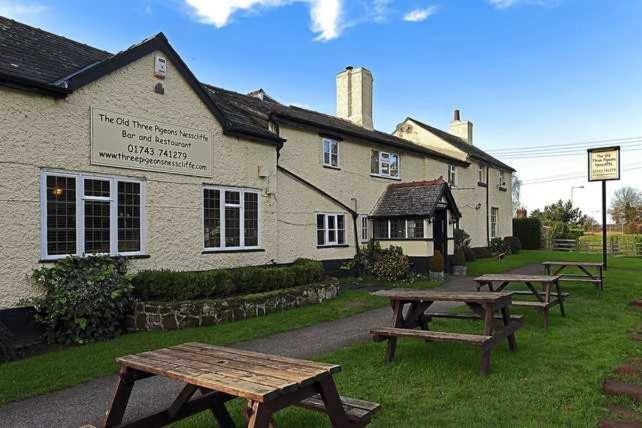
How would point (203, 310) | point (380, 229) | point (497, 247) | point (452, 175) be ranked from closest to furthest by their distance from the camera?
point (203, 310) → point (380, 229) → point (452, 175) → point (497, 247)

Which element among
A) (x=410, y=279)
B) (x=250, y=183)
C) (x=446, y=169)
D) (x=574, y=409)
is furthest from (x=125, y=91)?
(x=446, y=169)

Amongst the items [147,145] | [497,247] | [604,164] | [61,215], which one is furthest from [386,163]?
[61,215]

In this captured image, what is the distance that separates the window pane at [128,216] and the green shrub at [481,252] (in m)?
20.5

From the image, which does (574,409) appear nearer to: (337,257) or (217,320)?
(217,320)

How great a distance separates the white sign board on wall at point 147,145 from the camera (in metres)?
9.68

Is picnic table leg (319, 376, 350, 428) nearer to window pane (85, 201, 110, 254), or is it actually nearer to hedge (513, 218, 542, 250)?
window pane (85, 201, 110, 254)

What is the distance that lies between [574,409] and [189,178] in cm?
933

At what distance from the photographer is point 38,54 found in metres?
9.81

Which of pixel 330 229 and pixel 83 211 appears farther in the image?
pixel 330 229

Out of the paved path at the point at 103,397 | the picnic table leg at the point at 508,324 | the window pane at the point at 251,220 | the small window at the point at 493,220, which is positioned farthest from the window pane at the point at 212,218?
the small window at the point at 493,220

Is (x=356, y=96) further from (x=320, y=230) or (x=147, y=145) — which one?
(x=147, y=145)

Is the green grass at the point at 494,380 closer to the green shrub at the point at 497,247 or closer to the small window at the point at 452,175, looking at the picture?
the small window at the point at 452,175

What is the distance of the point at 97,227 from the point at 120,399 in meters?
6.69

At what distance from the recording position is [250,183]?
12977mm
